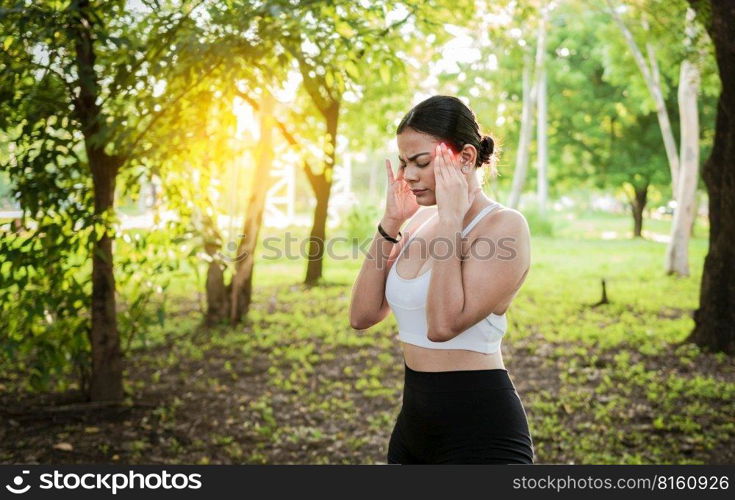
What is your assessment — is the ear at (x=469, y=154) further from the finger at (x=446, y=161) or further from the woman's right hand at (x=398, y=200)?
the woman's right hand at (x=398, y=200)

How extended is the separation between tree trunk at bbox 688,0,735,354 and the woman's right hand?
18.7 ft

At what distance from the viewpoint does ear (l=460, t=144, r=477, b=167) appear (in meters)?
2.67

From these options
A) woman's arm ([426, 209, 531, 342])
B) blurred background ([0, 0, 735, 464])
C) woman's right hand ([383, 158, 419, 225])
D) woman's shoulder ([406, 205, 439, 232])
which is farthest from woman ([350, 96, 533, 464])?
blurred background ([0, 0, 735, 464])

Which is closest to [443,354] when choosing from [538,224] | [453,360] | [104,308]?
[453,360]

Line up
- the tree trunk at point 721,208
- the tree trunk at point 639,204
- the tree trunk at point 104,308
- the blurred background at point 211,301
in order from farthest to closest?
the tree trunk at point 639,204 < the tree trunk at point 721,208 < the tree trunk at point 104,308 < the blurred background at point 211,301

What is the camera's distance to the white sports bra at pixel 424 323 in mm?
2604

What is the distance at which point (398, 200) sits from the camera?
2.93 meters

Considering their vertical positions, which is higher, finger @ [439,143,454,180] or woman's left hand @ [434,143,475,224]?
finger @ [439,143,454,180]

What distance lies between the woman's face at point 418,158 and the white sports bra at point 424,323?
22cm

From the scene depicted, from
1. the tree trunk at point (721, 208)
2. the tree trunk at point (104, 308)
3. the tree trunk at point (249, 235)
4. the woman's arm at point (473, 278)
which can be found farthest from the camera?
the tree trunk at point (249, 235)

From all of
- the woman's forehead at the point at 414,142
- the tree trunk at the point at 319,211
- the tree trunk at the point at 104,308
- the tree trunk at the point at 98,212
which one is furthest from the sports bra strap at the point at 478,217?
the tree trunk at the point at 319,211

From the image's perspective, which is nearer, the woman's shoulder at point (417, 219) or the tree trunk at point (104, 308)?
the woman's shoulder at point (417, 219)

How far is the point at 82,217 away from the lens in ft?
17.6

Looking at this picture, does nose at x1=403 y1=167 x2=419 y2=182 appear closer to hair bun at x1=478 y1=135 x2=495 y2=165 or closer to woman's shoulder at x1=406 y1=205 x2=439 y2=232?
hair bun at x1=478 y1=135 x2=495 y2=165
